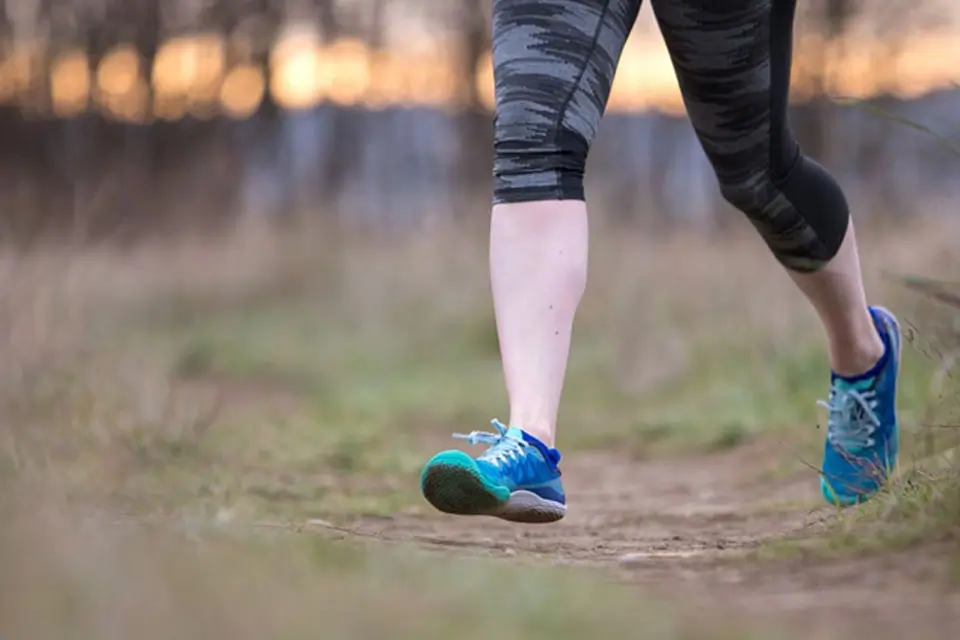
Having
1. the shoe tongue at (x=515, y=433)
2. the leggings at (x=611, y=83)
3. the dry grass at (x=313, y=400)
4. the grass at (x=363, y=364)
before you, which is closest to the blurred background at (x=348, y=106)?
the grass at (x=363, y=364)

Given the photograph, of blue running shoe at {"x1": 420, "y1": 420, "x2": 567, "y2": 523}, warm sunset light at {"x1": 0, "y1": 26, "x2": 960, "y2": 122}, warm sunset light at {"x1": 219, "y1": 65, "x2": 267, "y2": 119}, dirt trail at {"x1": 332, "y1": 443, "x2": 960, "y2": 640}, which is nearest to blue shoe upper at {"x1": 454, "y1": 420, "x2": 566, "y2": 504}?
blue running shoe at {"x1": 420, "y1": 420, "x2": 567, "y2": 523}

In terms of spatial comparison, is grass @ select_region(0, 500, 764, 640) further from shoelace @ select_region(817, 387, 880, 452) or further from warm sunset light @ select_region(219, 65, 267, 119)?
warm sunset light @ select_region(219, 65, 267, 119)

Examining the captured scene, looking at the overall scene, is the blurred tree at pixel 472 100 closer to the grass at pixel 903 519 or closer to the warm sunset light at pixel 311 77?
the warm sunset light at pixel 311 77

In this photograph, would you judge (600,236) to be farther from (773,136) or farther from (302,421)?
(773,136)

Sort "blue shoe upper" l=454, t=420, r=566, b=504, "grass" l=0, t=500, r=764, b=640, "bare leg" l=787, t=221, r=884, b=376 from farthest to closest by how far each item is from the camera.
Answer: "bare leg" l=787, t=221, r=884, b=376 → "blue shoe upper" l=454, t=420, r=566, b=504 → "grass" l=0, t=500, r=764, b=640

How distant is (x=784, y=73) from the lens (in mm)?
2229

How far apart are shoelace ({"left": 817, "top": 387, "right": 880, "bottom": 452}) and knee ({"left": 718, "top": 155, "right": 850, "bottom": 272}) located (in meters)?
0.29

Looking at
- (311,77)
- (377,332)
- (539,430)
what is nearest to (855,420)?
(539,430)

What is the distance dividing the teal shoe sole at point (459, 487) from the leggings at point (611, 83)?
18.5 inches

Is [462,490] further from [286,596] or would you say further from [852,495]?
[852,495]

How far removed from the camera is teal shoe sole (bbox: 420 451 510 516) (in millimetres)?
1778

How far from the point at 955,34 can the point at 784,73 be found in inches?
365

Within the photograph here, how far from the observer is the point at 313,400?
5.88 metres

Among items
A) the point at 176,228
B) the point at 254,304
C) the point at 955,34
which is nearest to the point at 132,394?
the point at 254,304
